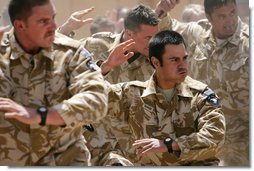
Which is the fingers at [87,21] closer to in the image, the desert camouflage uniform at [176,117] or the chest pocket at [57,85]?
the desert camouflage uniform at [176,117]

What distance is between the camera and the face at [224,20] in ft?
8.11

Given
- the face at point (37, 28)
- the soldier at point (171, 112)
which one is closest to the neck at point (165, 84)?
the soldier at point (171, 112)

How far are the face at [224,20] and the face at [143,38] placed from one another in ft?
0.66

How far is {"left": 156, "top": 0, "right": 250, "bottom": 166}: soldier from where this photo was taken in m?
2.45

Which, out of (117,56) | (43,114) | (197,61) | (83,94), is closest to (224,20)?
(197,61)

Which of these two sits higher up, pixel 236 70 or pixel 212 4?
pixel 212 4

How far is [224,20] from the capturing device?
2.52m

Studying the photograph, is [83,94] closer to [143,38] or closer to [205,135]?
[205,135]

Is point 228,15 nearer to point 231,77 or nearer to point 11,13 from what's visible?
point 231,77

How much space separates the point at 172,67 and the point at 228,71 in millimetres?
310

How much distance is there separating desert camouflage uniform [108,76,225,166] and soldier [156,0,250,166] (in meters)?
0.17

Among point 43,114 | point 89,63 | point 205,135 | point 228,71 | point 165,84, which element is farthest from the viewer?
point 228,71

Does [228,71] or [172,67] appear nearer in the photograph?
[172,67]

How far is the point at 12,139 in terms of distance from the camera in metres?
2.01
